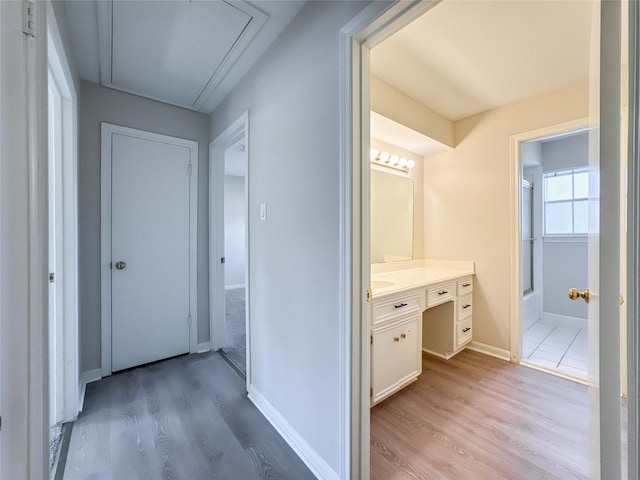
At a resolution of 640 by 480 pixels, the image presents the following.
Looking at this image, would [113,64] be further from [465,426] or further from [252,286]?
[465,426]

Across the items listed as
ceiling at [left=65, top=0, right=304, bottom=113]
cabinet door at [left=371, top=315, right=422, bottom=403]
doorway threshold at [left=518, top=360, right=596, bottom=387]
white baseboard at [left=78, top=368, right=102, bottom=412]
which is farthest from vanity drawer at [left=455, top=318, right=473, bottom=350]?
white baseboard at [left=78, top=368, right=102, bottom=412]

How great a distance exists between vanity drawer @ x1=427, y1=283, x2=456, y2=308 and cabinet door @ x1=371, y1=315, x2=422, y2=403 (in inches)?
9.2

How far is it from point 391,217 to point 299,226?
5.31 ft

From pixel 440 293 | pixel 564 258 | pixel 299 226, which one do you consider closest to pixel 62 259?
pixel 299 226

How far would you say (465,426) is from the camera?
5.46 ft

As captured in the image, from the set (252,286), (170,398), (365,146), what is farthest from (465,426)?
(170,398)

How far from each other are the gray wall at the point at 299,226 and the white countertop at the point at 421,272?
91cm

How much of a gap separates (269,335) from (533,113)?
2.96 m

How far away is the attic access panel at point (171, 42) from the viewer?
4.83ft

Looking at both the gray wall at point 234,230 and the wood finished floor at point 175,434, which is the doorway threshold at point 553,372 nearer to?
the wood finished floor at point 175,434

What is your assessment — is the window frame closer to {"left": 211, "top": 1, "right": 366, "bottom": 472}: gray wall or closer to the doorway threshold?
the doorway threshold

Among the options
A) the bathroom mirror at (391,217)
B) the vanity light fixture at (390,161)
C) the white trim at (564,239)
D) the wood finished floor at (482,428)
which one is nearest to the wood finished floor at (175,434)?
the wood finished floor at (482,428)

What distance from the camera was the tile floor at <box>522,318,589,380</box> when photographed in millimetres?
2408

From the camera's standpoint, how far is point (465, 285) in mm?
2723
